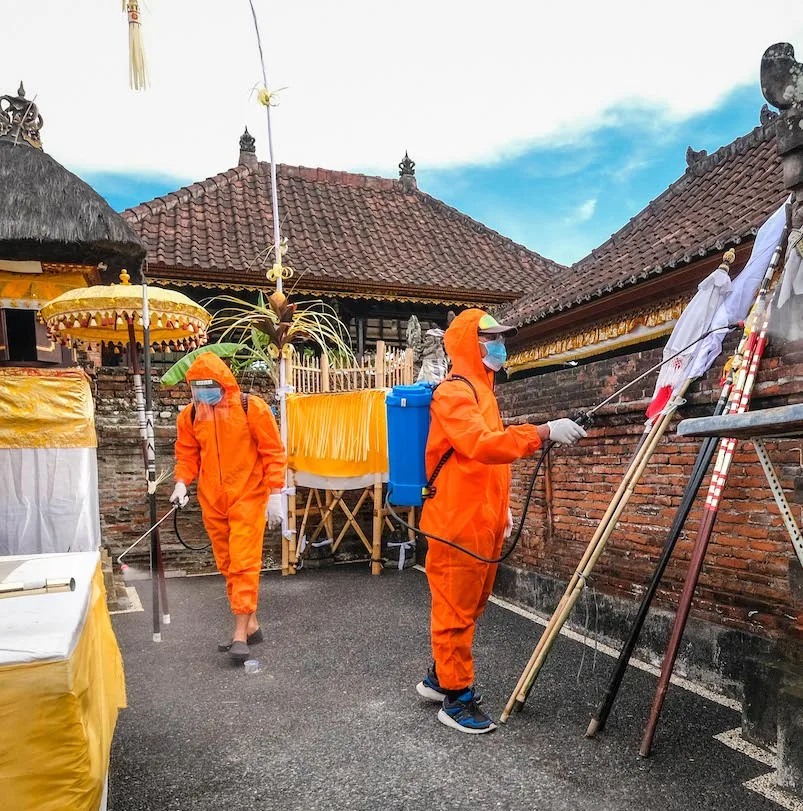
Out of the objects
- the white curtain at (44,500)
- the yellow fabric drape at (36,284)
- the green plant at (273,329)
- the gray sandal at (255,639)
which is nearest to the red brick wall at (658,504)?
the gray sandal at (255,639)

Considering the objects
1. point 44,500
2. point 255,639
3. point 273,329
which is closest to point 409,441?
point 255,639

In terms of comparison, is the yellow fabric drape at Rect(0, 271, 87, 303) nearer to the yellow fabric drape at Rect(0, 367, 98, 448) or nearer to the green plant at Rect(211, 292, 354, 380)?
the yellow fabric drape at Rect(0, 367, 98, 448)

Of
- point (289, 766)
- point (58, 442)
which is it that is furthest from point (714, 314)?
point (58, 442)

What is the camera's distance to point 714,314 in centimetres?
380

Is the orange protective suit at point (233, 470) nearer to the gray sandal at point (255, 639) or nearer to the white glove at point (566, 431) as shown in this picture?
the gray sandal at point (255, 639)

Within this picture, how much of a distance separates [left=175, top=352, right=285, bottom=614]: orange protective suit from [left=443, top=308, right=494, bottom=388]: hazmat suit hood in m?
1.87

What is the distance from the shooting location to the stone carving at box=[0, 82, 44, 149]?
660cm

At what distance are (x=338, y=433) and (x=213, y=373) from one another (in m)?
3.08

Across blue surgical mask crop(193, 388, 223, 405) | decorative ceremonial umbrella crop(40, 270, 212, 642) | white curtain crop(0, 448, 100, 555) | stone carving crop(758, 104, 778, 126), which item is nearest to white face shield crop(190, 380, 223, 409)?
blue surgical mask crop(193, 388, 223, 405)

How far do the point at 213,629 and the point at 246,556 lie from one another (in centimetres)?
127

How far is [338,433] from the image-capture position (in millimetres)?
7715

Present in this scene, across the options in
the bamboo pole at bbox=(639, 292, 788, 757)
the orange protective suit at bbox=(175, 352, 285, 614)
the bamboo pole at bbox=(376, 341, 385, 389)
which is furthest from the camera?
the bamboo pole at bbox=(376, 341, 385, 389)

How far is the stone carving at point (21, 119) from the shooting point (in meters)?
6.60

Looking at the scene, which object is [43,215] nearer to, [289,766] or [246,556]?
[246,556]
